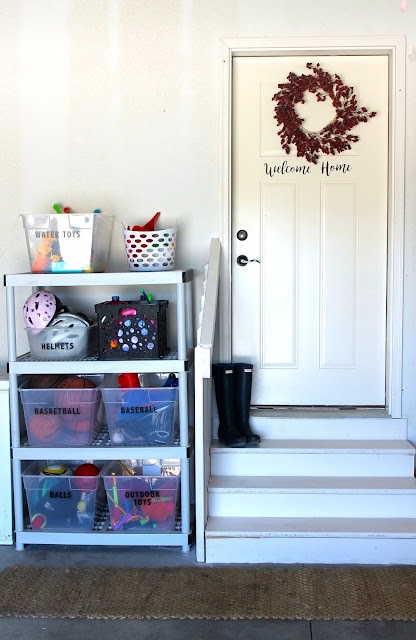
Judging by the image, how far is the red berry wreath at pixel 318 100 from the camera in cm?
414

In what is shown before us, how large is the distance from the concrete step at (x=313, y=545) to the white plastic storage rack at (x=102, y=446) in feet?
0.74

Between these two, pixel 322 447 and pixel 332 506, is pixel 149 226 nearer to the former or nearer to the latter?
pixel 322 447

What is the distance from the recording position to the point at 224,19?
404 centimetres

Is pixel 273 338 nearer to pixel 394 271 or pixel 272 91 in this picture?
pixel 394 271

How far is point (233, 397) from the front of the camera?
13.3ft

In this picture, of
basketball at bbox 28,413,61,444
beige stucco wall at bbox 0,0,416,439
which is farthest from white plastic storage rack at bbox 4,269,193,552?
beige stucco wall at bbox 0,0,416,439

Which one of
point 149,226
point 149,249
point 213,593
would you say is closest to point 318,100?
point 149,226

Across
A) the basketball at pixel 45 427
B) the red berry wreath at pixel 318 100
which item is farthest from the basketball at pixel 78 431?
the red berry wreath at pixel 318 100

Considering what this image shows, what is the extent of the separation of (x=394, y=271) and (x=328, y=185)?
56cm

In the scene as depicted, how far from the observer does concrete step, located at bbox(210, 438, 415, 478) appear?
389cm

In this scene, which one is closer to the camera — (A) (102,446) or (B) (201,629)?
(B) (201,629)

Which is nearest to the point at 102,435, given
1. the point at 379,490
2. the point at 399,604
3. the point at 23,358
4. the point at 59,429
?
the point at 59,429

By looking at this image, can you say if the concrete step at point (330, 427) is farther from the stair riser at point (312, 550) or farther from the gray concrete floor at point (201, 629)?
the gray concrete floor at point (201, 629)

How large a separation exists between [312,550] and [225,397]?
86 centimetres
